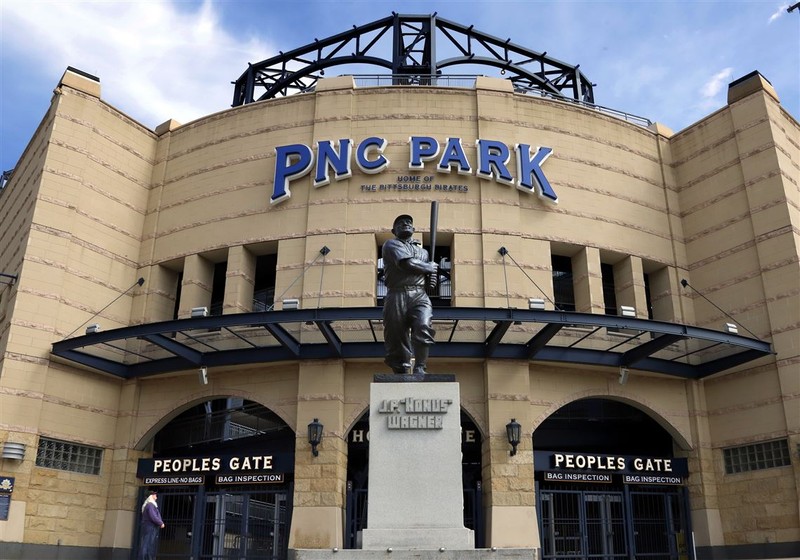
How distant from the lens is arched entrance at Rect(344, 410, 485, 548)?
1884 centimetres

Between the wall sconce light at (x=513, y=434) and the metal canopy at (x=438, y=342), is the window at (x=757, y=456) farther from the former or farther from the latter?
the wall sconce light at (x=513, y=434)

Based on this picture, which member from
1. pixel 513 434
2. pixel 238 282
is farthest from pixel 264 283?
pixel 513 434

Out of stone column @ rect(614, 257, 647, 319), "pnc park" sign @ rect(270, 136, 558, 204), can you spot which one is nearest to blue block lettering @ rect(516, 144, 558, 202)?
"pnc park" sign @ rect(270, 136, 558, 204)

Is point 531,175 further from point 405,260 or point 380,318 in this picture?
point 405,260

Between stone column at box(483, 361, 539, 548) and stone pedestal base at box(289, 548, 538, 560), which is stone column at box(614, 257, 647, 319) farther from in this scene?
stone pedestal base at box(289, 548, 538, 560)

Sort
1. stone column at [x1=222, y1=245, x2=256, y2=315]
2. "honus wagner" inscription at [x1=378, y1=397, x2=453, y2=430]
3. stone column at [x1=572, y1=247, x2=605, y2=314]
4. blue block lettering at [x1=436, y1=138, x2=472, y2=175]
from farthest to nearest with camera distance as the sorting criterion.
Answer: blue block lettering at [x1=436, y1=138, x2=472, y2=175] → stone column at [x1=222, y1=245, x2=256, y2=315] → stone column at [x1=572, y1=247, x2=605, y2=314] → "honus wagner" inscription at [x1=378, y1=397, x2=453, y2=430]

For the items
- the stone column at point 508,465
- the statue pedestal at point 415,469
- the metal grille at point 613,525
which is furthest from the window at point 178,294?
the statue pedestal at point 415,469

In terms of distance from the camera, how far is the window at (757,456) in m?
19.3

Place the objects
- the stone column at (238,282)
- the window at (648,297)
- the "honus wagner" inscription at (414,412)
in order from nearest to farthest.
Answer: the "honus wagner" inscription at (414,412) < the stone column at (238,282) < the window at (648,297)

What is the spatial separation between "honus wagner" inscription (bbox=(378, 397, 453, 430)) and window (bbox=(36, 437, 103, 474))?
45.0 feet

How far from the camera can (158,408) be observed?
20.9m

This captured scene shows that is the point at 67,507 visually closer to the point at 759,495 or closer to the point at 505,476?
the point at 505,476

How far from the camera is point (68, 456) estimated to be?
65.0ft

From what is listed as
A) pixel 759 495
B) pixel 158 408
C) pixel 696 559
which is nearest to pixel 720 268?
pixel 759 495
